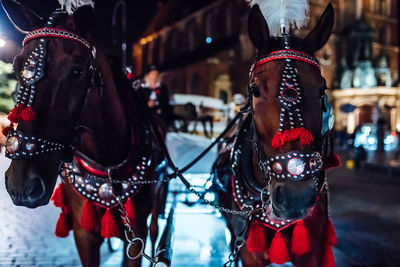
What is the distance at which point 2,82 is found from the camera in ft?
12.9

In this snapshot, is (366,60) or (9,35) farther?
(366,60)

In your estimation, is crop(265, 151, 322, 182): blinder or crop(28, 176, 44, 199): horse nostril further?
crop(28, 176, 44, 199): horse nostril

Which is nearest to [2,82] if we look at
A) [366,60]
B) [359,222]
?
[359,222]

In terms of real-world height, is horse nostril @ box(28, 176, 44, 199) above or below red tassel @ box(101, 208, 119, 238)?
above

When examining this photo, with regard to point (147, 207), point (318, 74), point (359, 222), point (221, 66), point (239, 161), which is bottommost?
point (359, 222)

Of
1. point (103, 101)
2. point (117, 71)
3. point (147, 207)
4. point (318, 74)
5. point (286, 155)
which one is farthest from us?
point (147, 207)

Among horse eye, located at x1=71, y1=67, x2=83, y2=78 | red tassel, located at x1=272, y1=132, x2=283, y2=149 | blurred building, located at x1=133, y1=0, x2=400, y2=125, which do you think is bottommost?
red tassel, located at x1=272, y1=132, x2=283, y2=149

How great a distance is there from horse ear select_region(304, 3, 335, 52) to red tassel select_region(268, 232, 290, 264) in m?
1.21

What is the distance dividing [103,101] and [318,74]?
1.41 meters

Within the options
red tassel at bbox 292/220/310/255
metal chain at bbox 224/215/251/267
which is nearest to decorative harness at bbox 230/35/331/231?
red tassel at bbox 292/220/310/255

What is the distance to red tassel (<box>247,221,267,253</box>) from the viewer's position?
6.73 ft

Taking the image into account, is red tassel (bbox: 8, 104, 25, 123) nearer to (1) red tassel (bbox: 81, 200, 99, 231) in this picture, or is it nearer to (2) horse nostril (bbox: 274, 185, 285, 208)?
(1) red tassel (bbox: 81, 200, 99, 231)

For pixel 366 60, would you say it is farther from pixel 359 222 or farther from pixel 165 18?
pixel 359 222

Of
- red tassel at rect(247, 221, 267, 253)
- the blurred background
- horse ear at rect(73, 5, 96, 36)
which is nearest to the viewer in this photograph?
horse ear at rect(73, 5, 96, 36)
